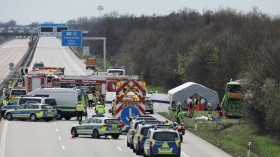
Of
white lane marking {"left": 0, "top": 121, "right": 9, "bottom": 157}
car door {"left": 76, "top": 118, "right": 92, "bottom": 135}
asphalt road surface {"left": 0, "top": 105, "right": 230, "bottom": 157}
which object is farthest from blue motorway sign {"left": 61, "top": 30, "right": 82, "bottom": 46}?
car door {"left": 76, "top": 118, "right": 92, "bottom": 135}

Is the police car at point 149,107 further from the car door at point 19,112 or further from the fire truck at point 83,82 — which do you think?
the car door at point 19,112

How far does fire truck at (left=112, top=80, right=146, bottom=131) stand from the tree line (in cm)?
992

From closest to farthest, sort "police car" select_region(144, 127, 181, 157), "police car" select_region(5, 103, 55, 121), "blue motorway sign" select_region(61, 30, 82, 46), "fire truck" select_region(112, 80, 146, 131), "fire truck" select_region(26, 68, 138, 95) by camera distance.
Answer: "police car" select_region(144, 127, 181, 157) → "fire truck" select_region(112, 80, 146, 131) → "police car" select_region(5, 103, 55, 121) → "fire truck" select_region(26, 68, 138, 95) → "blue motorway sign" select_region(61, 30, 82, 46)

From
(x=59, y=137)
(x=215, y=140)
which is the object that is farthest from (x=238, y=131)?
(x=59, y=137)

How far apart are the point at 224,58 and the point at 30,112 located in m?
33.4

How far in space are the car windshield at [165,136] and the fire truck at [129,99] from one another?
434 inches

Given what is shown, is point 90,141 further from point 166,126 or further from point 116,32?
point 116,32

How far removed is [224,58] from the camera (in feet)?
272

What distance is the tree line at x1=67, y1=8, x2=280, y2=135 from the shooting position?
56.2 meters

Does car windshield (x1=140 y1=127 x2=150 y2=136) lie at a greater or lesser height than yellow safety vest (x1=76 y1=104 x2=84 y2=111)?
greater

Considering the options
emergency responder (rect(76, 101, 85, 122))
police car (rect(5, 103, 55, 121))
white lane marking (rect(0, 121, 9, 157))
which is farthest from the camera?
emergency responder (rect(76, 101, 85, 122))

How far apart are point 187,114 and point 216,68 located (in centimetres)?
Answer: 2091

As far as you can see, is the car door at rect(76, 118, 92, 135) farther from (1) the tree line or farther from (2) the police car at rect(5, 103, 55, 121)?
(1) the tree line

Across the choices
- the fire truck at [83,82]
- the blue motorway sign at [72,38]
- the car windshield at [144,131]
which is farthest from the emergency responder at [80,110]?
the blue motorway sign at [72,38]
